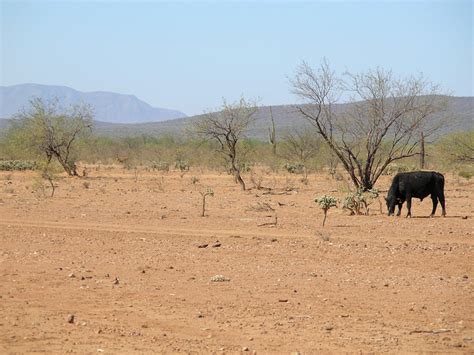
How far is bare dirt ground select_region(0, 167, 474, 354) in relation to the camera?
8445mm

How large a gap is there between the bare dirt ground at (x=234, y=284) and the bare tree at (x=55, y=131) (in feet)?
77.2

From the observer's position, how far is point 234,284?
11.3m

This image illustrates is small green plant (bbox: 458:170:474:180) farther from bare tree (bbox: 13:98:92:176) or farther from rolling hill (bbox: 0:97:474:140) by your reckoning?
rolling hill (bbox: 0:97:474:140)

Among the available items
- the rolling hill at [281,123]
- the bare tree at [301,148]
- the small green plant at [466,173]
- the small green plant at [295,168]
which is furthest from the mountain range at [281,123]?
the small green plant at [466,173]

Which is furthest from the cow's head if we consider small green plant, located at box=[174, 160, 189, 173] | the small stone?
small green plant, located at box=[174, 160, 189, 173]

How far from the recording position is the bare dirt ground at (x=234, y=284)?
8445mm

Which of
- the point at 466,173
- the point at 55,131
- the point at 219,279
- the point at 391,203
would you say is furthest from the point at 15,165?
the point at 219,279

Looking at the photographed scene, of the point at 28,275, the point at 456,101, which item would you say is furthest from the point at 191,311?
the point at 456,101

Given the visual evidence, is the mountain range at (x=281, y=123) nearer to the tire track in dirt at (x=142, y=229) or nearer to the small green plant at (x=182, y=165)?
the small green plant at (x=182, y=165)

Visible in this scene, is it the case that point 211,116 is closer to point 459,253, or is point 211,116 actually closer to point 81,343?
point 459,253

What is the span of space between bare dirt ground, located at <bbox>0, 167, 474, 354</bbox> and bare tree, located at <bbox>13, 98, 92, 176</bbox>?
23530 millimetres

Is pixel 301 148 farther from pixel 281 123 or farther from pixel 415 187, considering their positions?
pixel 281 123

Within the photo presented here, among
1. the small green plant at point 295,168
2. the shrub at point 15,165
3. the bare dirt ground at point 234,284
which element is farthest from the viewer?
the shrub at point 15,165

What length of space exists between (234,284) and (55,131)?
116ft
